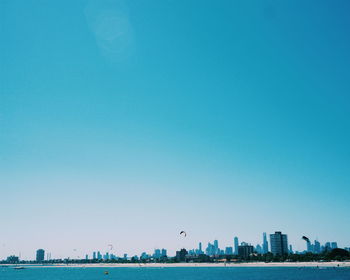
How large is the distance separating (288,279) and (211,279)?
99.7 feet

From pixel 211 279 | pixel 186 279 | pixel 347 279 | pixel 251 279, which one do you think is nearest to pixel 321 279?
pixel 347 279

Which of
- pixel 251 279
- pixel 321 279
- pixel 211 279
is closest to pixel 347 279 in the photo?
pixel 321 279

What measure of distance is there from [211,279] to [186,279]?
1079 centimetres

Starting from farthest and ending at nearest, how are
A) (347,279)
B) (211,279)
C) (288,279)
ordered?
1. (211,279)
2. (288,279)
3. (347,279)

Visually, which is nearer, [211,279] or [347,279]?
[347,279]

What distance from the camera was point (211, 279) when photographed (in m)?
133

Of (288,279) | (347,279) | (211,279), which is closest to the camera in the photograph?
(347,279)

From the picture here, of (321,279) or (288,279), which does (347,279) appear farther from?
(288,279)

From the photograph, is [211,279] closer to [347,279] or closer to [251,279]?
[251,279]

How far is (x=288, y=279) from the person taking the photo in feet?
386

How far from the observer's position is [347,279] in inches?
4281

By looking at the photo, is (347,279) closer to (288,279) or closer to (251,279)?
(288,279)

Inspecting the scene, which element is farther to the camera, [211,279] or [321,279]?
[211,279]

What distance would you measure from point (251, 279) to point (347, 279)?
31.5 metres
